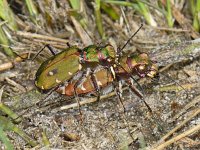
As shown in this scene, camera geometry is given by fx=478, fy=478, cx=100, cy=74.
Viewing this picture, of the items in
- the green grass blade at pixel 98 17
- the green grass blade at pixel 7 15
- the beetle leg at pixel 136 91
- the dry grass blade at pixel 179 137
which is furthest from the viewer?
the green grass blade at pixel 98 17

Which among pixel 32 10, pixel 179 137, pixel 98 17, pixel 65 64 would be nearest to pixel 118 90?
pixel 65 64

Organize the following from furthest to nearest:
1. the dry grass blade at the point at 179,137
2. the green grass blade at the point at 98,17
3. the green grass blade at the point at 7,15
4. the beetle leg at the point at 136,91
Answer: the green grass blade at the point at 98,17 < the green grass blade at the point at 7,15 < the beetle leg at the point at 136,91 < the dry grass blade at the point at 179,137

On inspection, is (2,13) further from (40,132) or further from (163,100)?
(163,100)

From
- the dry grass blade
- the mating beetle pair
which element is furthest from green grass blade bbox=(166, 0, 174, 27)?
the dry grass blade

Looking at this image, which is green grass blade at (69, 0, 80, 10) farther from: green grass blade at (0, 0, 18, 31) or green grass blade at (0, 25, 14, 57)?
green grass blade at (0, 25, 14, 57)

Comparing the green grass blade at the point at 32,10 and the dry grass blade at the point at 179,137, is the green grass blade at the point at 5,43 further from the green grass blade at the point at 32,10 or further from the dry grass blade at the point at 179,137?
the dry grass blade at the point at 179,137

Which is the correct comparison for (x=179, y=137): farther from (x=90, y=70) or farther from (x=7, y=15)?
(x=7, y=15)

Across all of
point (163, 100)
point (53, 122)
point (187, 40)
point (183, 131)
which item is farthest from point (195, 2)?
point (53, 122)

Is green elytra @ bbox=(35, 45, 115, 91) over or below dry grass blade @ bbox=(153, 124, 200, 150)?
over

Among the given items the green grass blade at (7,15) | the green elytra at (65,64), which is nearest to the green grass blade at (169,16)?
the green elytra at (65,64)
